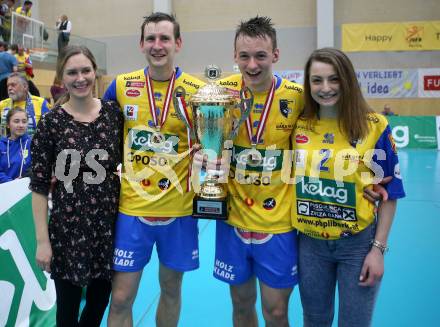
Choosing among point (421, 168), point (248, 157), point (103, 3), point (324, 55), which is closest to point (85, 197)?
→ point (248, 157)

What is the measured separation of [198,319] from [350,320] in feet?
4.40

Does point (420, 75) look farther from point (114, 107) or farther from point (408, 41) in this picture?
point (114, 107)

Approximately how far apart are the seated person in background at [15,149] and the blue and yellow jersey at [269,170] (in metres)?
2.44

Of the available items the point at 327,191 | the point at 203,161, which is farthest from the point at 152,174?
the point at 327,191

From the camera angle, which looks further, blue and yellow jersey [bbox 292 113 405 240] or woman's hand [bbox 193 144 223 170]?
woman's hand [bbox 193 144 223 170]

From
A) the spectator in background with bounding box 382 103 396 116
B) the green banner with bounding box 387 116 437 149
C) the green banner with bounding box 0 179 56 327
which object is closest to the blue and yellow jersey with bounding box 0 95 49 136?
the green banner with bounding box 0 179 56 327

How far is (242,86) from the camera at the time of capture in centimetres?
217

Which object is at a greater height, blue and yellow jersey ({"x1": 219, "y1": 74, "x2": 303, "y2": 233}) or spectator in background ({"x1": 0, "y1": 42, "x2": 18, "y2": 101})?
spectator in background ({"x1": 0, "y1": 42, "x2": 18, "y2": 101})

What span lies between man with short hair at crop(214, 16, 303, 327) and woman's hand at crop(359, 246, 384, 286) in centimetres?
35

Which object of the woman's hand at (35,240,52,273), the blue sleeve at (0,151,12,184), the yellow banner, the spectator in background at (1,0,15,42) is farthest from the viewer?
the yellow banner

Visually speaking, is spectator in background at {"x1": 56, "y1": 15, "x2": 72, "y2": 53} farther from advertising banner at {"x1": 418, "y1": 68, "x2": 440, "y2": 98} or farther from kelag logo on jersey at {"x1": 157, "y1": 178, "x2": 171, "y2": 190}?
advertising banner at {"x1": 418, "y1": 68, "x2": 440, "y2": 98}

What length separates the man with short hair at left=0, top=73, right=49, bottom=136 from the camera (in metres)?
4.51

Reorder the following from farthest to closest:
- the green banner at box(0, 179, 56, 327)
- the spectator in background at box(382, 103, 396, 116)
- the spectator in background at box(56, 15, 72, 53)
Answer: the spectator in background at box(382, 103, 396, 116) → the spectator in background at box(56, 15, 72, 53) → the green banner at box(0, 179, 56, 327)

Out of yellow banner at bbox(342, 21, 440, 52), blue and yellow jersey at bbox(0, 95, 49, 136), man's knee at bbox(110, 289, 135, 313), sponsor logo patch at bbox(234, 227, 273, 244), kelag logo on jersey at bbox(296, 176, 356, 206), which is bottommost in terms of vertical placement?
man's knee at bbox(110, 289, 135, 313)
